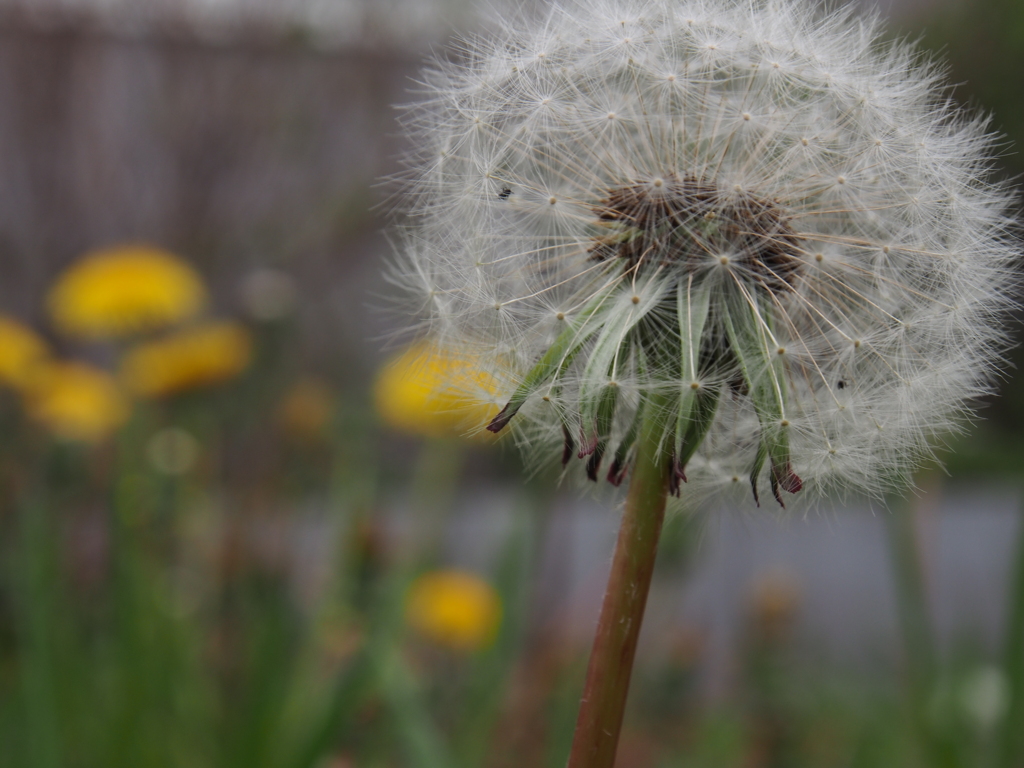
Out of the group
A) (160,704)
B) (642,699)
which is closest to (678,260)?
(160,704)

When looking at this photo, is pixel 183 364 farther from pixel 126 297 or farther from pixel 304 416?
pixel 304 416

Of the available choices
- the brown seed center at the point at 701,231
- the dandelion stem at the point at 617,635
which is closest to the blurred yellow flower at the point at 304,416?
the brown seed center at the point at 701,231

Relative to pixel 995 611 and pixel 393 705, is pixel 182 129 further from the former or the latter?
pixel 995 611

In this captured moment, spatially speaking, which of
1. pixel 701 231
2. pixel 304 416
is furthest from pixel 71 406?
pixel 701 231

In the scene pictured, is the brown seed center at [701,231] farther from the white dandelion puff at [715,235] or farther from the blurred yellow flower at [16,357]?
the blurred yellow flower at [16,357]

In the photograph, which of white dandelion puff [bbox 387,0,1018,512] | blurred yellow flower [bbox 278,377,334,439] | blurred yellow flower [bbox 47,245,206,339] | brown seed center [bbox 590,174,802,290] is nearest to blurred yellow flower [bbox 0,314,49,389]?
blurred yellow flower [bbox 47,245,206,339]

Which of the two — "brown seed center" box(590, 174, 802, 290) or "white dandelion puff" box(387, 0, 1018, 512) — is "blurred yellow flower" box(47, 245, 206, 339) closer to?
"white dandelion puff" box(387, 0, 1018, 512)

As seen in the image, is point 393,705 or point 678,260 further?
point 393,705

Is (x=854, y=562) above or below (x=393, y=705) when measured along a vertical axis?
above
